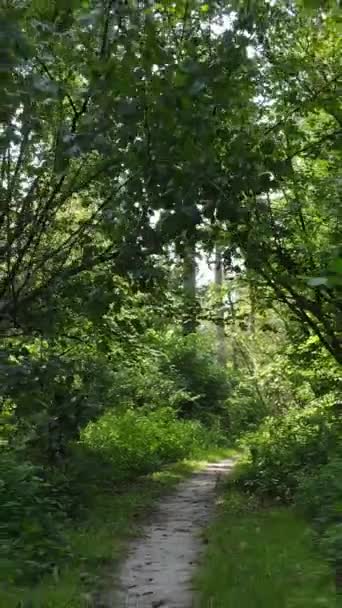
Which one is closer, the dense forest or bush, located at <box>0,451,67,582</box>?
the dense forest

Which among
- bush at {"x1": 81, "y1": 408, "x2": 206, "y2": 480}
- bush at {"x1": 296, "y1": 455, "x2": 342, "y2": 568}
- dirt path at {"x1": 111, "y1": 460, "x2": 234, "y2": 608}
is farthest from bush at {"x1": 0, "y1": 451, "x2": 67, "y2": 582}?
bush at {"x1": 81, "y1": 408, "x2": 206, "y2": 480}

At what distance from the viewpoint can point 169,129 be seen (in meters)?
4.50

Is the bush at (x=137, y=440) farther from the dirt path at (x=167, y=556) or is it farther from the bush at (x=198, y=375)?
the bush at (x=198, y=375)

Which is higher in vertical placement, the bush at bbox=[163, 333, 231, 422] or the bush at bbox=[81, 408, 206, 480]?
the bush at bbox=[163, 333, 231, 422]

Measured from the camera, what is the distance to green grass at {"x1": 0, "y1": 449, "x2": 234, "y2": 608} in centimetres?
541

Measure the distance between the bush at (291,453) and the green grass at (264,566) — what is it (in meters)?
1.34

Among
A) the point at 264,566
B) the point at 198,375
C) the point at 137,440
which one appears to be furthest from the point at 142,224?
the point at 198,375

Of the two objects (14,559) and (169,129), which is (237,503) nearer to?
(14,559)

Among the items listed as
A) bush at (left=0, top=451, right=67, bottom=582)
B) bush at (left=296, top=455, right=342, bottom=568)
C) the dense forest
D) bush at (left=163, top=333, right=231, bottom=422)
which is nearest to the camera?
the dense forest

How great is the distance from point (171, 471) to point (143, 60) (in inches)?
490

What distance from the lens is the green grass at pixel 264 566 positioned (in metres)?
5.11

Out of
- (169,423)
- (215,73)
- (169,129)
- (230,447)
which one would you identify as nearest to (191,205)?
(169,129)

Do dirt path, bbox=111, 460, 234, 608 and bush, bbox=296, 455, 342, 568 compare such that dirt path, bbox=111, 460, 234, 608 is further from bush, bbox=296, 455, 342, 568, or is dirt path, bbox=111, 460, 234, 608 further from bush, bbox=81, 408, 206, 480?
bush, bbox=81, 408, 206, 480

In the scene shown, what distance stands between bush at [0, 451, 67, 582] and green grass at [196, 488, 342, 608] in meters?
1.47
